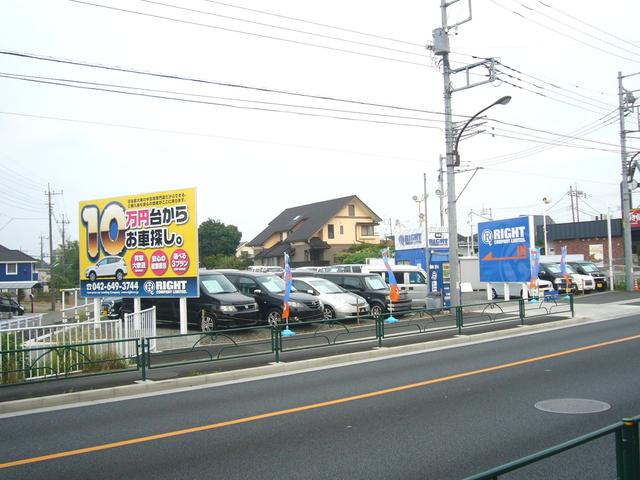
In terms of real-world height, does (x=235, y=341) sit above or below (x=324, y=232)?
below

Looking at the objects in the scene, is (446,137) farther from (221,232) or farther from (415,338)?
(221,232)

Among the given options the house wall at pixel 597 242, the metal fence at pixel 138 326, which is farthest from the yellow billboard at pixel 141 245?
the house wall at pixel 597 242

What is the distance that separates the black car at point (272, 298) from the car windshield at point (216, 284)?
1.26 meters

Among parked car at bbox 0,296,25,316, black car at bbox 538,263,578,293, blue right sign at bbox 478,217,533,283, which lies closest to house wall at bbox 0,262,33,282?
parked car at bbox 0,296,25,316

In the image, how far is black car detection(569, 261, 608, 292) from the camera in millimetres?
33438

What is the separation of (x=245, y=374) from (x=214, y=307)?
20.6ft

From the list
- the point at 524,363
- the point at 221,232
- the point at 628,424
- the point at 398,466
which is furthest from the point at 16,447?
the point at 221,232

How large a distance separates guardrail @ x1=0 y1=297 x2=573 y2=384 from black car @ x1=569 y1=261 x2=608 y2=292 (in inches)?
582

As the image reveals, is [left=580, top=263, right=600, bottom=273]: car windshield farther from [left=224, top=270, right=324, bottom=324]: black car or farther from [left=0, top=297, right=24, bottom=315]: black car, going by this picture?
[left=0, top=297, right=24, bottom=315]: black car

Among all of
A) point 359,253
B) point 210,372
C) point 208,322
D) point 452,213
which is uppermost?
point 452,213

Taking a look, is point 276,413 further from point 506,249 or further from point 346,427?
point 506,249

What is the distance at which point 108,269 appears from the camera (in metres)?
17.7

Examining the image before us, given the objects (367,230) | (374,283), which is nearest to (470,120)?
(374,283)

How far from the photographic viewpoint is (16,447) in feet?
22.8
